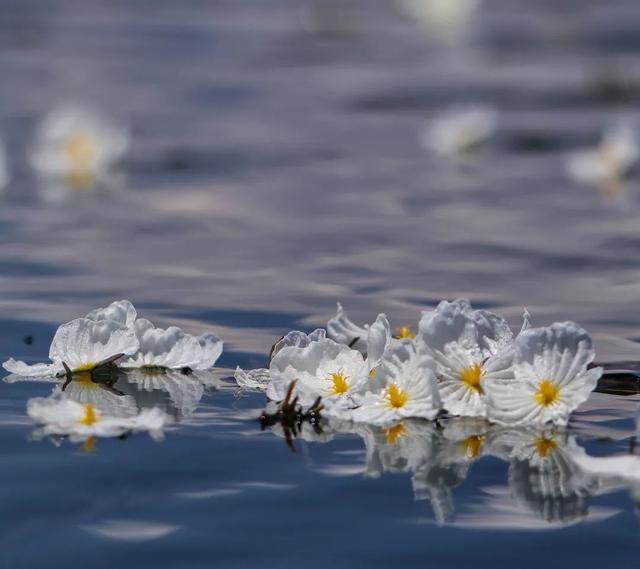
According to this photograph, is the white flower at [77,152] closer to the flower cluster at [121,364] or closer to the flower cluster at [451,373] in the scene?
the flower cluster at [121,364]

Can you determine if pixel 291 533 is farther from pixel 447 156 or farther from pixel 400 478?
pixel 447 156

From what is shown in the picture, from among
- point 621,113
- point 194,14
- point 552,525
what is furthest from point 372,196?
point 194,14

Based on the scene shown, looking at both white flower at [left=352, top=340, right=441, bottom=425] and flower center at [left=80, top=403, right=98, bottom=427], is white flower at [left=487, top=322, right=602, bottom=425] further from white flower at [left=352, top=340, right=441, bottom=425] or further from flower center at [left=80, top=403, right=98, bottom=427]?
flower center at [left=80, top=403, right=98, bottom=427]

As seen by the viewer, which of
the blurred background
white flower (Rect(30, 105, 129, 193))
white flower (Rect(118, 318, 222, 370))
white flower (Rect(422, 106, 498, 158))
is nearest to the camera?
white flower (Rect(118, 318, 222, 370))

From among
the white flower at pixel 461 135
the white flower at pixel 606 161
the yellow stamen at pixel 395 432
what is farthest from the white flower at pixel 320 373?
the white flower at pixel 461 135

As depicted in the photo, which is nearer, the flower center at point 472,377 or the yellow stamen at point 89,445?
the yellow stamen at point 89,445

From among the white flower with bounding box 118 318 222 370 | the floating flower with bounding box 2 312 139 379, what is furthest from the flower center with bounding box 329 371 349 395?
the floating flower with bounding box 2 312 139 379
